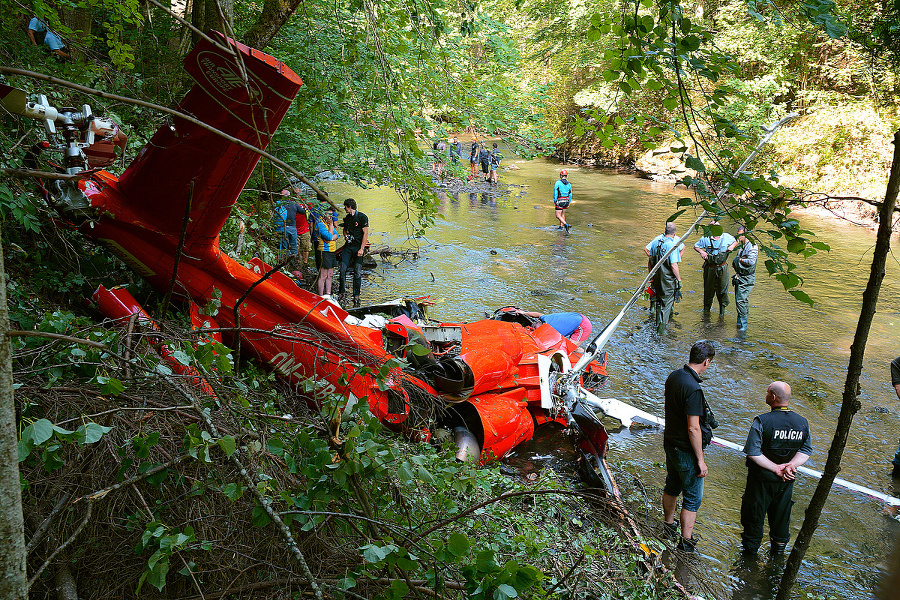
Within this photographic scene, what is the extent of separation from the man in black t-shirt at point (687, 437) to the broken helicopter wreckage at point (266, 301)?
2.06ft

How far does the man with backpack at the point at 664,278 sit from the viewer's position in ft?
33.3

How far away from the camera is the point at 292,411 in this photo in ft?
12.2

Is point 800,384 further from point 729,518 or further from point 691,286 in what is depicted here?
point 691,286

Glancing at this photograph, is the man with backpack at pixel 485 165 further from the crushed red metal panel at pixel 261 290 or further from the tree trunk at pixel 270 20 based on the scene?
the crushed red metal panel at pixel 261 290

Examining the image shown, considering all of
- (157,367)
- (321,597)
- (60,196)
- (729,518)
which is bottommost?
(729,518)

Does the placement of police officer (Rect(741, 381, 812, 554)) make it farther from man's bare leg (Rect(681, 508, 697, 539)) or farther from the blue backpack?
the blue backpack

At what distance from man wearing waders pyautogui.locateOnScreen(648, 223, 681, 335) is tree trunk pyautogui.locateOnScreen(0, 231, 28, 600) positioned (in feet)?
32.4

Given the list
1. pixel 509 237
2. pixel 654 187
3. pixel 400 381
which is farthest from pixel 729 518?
pixel 654 187

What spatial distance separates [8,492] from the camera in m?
1.40

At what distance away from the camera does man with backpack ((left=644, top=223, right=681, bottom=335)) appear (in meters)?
10.1

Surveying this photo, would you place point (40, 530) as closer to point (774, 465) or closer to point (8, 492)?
point (8, 492)

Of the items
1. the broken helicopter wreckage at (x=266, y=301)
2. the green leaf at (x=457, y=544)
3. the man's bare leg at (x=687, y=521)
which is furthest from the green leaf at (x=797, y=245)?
the man's bare leg at (x=687, y=521)

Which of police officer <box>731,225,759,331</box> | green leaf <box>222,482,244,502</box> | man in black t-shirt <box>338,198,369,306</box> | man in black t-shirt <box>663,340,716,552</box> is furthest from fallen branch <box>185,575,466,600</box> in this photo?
police officer <box>731,225,759,331</box>

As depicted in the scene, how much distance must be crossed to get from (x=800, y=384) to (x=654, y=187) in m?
21.4
